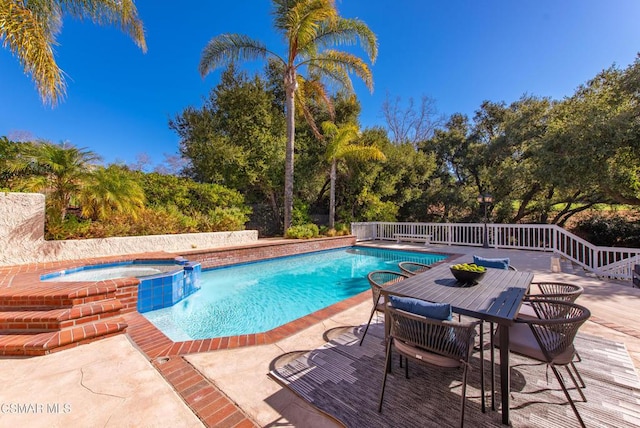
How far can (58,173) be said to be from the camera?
6098 millimetres

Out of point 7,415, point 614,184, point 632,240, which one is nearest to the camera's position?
point 7,415

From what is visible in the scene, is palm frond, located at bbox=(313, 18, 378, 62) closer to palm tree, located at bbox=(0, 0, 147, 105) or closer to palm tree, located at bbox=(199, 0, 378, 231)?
palm tree, located at bbox=(199, 0, 378, 231)

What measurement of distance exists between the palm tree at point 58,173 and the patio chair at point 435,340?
7866mm

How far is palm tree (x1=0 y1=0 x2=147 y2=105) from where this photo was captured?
473 cm

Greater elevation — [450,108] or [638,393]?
[450,108]

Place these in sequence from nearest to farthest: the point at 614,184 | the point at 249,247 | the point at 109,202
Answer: the point at 109,202
the point at 614,184
the point at 249,247

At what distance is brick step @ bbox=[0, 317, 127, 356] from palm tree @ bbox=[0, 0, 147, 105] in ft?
16.1

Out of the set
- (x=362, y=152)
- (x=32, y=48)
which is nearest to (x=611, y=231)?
(x=362, y=152)

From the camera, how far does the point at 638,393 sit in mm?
2094

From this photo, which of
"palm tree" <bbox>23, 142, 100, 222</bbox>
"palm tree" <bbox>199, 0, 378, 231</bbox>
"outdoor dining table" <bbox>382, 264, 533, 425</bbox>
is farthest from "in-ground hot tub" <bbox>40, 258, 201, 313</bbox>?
"palm tree" <bbox>199, 0, 378, 231</bbox>

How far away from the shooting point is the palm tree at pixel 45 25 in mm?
4727

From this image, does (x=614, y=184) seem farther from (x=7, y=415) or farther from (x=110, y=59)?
(x=110, y=59)

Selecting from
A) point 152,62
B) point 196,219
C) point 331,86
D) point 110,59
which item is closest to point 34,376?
point 196,219

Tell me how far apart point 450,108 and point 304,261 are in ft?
46.7
